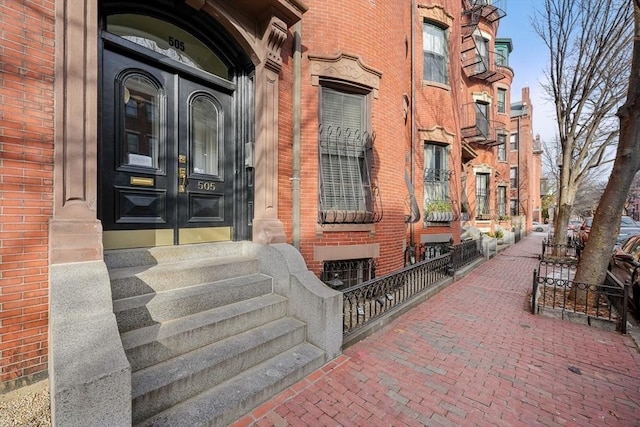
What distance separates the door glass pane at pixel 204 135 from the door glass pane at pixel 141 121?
524 millimetres

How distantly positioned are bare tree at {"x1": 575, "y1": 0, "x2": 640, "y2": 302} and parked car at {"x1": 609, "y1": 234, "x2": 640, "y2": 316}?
0.56 meters

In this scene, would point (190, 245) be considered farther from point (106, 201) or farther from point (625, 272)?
point (625, 272)

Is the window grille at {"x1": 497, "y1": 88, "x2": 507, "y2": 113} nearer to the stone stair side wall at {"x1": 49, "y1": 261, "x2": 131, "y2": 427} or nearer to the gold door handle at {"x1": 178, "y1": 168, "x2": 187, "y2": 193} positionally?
the gold door handle at {"x1": 178, "y1": 168, "x2": 187, "y2": 193}

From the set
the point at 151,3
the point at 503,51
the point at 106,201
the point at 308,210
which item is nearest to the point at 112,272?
the point at 106,201

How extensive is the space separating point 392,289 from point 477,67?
635 inches

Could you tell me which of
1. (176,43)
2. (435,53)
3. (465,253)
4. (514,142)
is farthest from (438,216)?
(514,142)

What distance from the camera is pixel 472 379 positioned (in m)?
3.30

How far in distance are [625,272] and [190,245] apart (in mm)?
9796

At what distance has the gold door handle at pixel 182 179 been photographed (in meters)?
4.18

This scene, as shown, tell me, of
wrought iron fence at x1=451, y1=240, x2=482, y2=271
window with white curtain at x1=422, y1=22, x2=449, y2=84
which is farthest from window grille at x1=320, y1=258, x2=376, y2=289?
window with white curtain at x1=422, y1=22, x2=449, y2=84

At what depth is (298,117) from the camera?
5.34 meters

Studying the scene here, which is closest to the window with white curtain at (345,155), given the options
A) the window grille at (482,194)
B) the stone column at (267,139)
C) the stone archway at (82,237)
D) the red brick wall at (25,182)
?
the stone column at (267,139)

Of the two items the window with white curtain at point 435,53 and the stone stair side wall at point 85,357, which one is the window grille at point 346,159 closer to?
the stone stair side wall at point 85,357

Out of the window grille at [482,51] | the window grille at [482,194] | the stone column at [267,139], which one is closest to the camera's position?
the stone column at [267,139]
